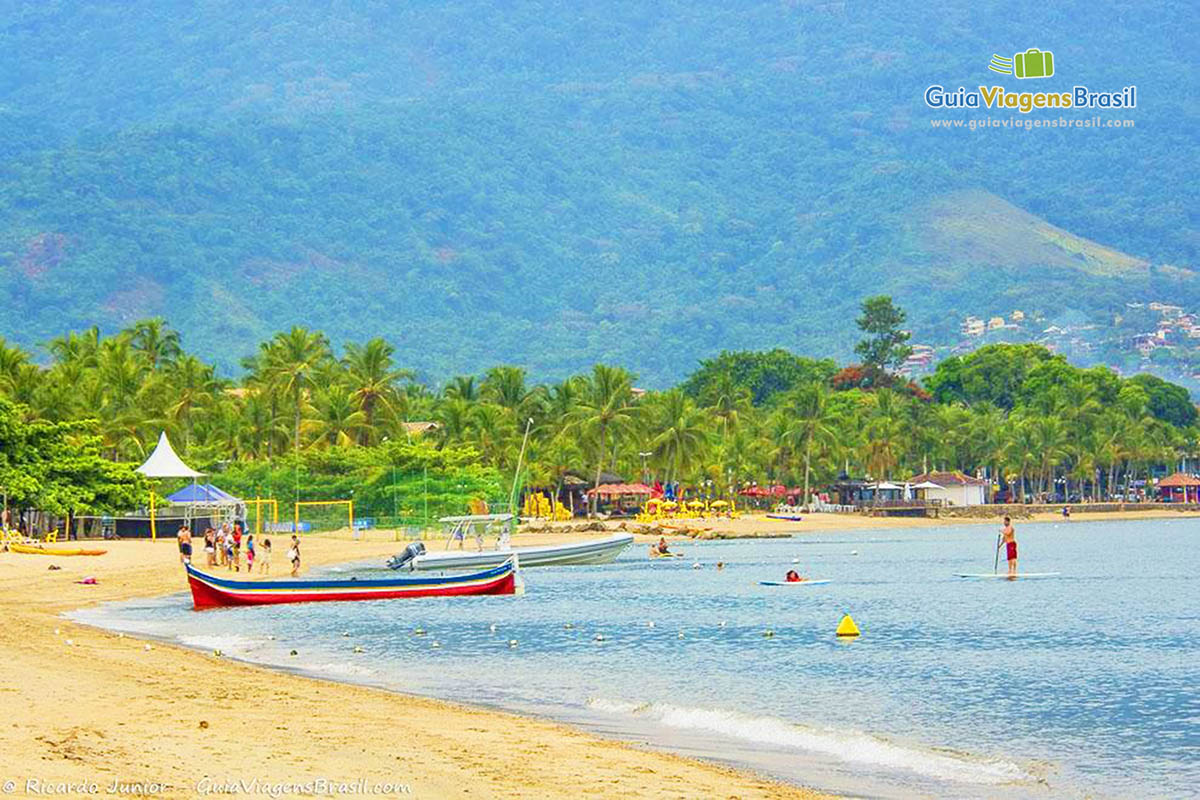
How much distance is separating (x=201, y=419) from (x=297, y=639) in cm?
7049

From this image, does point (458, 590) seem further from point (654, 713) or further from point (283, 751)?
point (283, 751)

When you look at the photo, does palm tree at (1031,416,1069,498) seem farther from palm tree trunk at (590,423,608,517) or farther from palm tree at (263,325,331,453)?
palm tree at (263,325,331,453)

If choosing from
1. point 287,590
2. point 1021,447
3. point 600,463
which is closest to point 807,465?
point 600,463

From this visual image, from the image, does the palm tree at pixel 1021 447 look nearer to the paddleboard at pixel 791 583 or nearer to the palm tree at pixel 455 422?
the palm tree at pixel 455 422

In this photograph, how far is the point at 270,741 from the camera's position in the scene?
1631cm

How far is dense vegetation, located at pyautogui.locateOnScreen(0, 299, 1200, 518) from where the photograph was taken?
82312 millimetres

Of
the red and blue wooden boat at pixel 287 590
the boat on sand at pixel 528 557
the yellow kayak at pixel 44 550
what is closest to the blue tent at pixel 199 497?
the yellow kayak at pixel 44 550

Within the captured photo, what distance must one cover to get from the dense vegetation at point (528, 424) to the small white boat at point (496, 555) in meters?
11.9

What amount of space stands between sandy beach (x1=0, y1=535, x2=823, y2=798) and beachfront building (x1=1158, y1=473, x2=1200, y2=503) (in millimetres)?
155403

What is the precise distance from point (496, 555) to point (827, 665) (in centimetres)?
2433

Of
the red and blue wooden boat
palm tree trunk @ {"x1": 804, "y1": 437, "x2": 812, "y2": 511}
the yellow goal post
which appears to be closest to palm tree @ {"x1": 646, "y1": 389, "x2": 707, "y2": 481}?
palm tree trunk @ {"x1": 804, "y1": 437, "x2": 812, "y2": 511}

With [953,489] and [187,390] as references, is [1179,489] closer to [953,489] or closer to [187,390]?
[953,489]

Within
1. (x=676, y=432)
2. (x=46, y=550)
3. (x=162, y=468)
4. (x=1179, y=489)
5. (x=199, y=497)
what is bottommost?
(x=46, y=550)

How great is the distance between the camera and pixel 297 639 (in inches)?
1275
